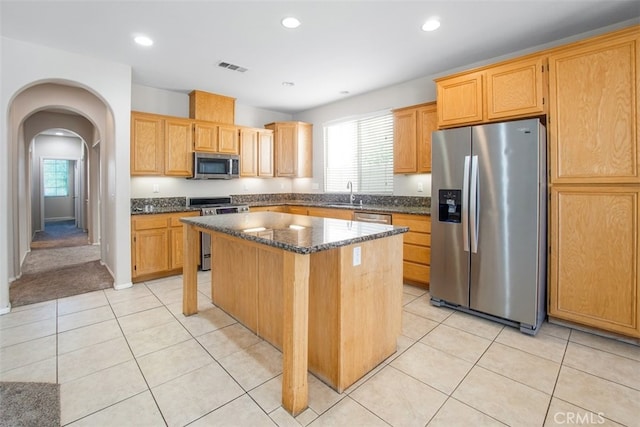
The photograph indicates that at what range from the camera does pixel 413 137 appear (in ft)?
13.3

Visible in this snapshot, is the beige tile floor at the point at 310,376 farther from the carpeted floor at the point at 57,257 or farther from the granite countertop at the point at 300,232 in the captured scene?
the carpeted floor at the point at 57,257

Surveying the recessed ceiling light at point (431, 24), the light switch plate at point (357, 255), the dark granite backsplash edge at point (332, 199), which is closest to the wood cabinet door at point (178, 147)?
the dark granite backsplash edge at point (332, 199)

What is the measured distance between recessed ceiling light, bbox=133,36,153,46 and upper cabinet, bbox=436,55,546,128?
3.10m

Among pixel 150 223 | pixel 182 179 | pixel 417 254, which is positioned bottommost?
pixel 417 254

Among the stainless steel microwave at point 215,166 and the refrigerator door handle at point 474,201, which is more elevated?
the stainless steel microwave at point 215,166

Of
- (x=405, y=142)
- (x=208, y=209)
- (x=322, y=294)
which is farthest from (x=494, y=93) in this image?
(x=208, y=209)

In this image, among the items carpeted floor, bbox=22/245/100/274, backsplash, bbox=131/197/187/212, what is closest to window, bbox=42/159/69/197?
carpeted floor, bbox=22/245/100/274

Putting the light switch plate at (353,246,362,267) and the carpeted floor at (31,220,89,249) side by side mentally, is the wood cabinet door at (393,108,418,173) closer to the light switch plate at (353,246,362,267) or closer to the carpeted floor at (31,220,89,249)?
the light switch plate at (353,246,362,267)

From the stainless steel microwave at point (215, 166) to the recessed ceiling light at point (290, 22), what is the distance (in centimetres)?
250

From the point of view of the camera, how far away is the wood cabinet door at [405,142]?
4.05 m

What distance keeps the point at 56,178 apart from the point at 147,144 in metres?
9.06

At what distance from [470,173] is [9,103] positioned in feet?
14.9

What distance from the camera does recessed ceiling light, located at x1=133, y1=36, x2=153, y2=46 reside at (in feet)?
10.1

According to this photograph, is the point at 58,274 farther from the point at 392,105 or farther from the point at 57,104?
the point at 392,105
